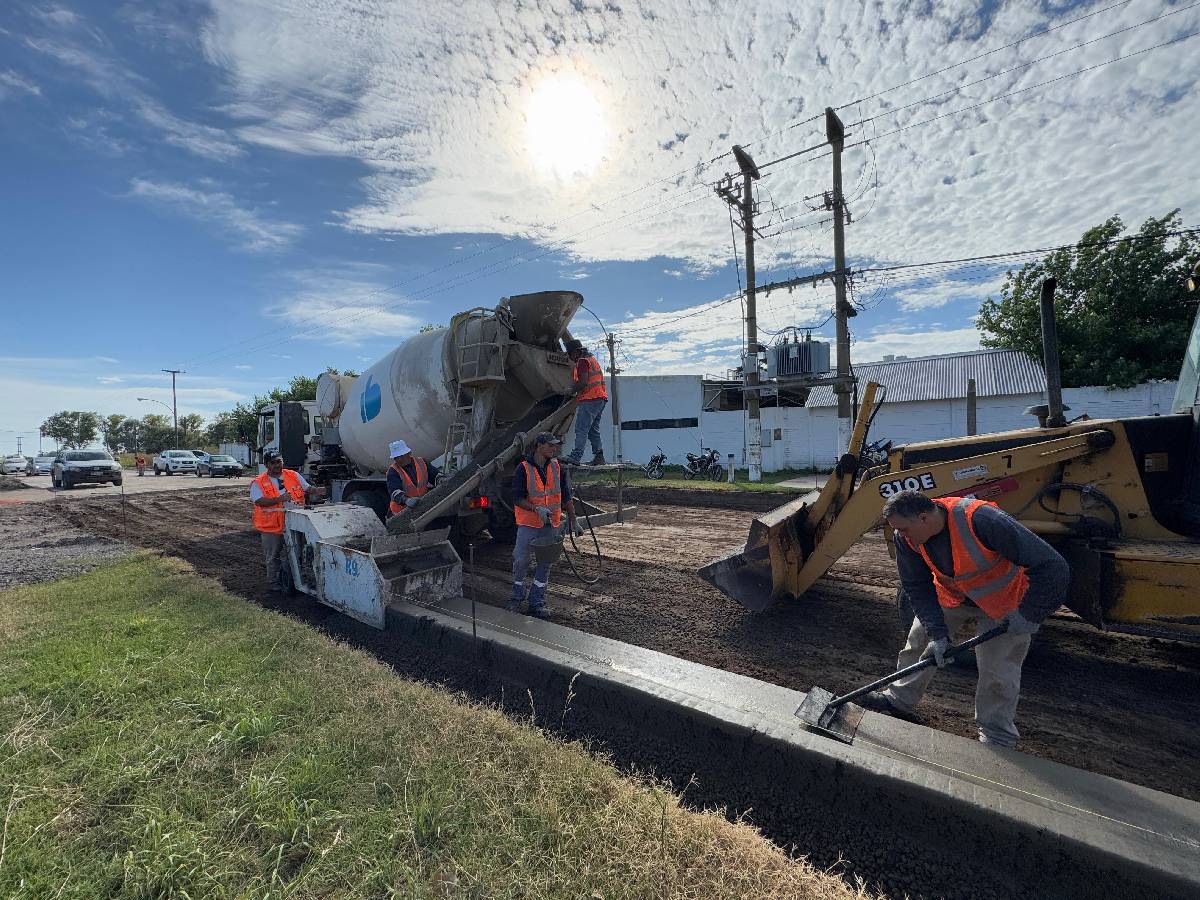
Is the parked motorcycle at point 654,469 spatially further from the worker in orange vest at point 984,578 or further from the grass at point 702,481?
the worker in orange vest at point 984,578

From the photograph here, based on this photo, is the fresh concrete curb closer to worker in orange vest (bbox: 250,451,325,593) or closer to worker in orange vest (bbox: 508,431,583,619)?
worker in orange vest (bbox: 508,431,583,619)

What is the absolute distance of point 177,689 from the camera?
3537 millimetres

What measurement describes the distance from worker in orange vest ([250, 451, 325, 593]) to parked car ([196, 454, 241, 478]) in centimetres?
2716

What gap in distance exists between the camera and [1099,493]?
3.74 metres

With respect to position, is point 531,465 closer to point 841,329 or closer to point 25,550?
point 25,550

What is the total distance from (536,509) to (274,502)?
3.06 metres

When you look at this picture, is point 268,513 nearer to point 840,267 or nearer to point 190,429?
A: point 840,267

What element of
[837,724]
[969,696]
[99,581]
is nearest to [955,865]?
[837,724]

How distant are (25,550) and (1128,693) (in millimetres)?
14012

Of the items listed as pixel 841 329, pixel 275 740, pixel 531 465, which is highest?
pixel 841 329

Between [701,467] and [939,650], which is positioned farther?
[701,467]

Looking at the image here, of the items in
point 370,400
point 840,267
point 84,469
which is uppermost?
point 840,267

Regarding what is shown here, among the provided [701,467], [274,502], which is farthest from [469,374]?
[701,467]

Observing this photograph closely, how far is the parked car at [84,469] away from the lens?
22.4 m
